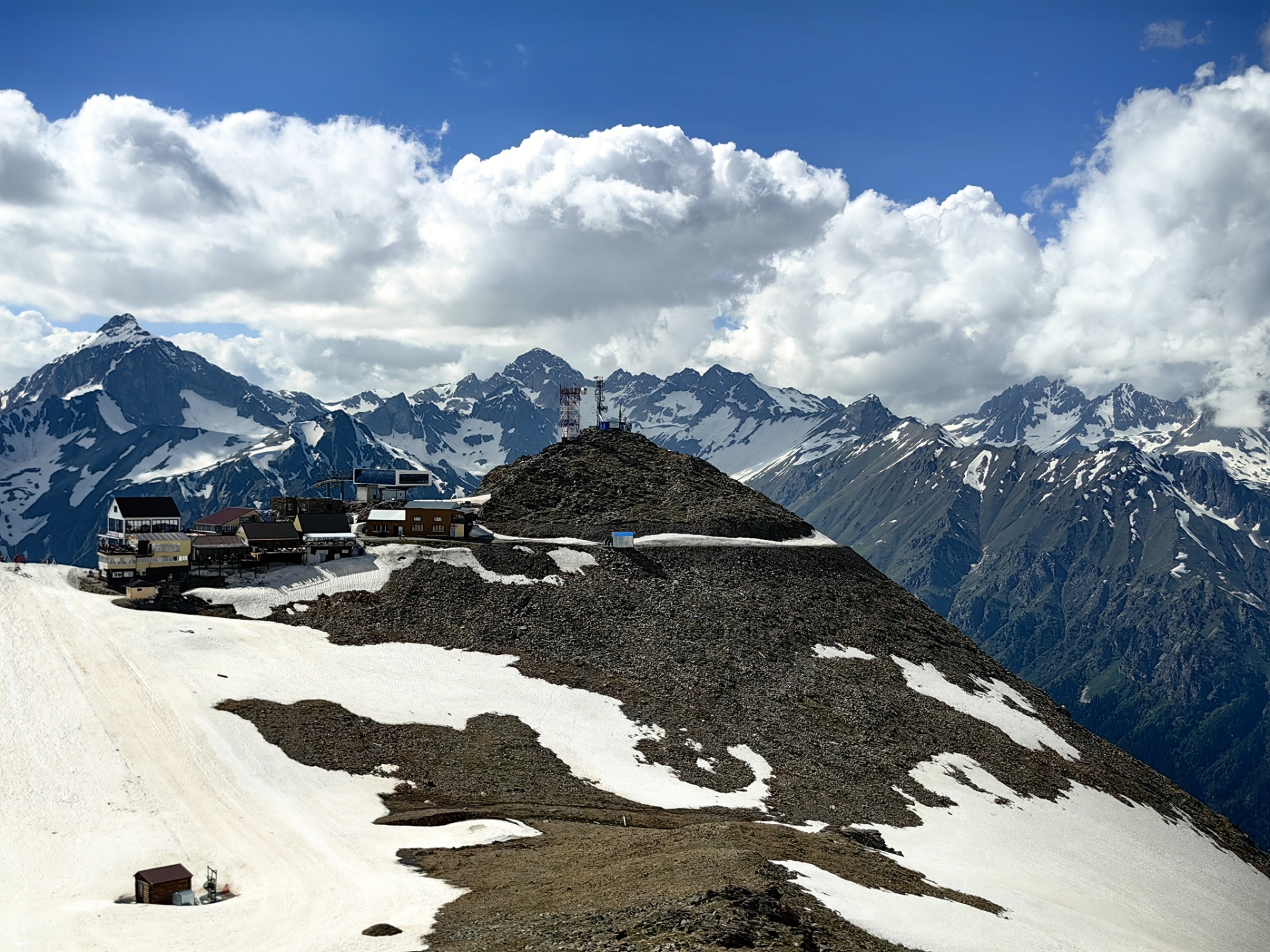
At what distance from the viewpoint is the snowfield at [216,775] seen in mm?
43375

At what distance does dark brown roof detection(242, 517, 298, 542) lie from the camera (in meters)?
110

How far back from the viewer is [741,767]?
76.1m

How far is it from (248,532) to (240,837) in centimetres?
6392

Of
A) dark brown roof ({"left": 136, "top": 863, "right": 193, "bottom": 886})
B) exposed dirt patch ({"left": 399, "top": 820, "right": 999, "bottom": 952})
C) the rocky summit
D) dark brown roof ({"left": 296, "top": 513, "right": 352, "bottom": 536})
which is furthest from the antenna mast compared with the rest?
dark brown roof ({"left": 136, "top": 863, "right": 193, "bottom": 886})

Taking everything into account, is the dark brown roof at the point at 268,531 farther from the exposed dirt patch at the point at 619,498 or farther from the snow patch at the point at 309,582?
the exposed dirt patch at the point at 619,498

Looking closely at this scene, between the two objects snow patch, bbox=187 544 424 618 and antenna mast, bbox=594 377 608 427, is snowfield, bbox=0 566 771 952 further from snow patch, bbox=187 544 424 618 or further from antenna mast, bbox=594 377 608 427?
antenna mast, bbox=594 377 608 427

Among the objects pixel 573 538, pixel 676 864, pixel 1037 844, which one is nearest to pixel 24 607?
pixel 573 538

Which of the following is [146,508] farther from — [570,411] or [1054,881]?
[1054,881]

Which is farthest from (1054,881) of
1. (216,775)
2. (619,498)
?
(619,498)

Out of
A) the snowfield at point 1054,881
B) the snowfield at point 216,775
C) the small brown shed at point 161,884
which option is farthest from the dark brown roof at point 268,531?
the snowfield at point 1054,881

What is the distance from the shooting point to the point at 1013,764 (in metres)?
85.2

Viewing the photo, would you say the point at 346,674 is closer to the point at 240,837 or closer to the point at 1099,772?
the point at 240,837

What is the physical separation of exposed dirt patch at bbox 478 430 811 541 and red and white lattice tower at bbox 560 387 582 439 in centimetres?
1798

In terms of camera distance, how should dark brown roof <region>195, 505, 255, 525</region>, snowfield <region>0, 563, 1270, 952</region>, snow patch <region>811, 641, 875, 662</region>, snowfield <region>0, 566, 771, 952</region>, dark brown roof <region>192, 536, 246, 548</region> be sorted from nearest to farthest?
snowfield <region>0, 566, 771, 952</region>, snowfield <region>0, 563, 1270, 952</region>, snow patch <region>811, 641, 875, 662</region>, dark brown roof <region>192, 536, 246, 548</region>, dark brown roof <region>195, 505, 255, 525</region>
